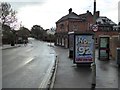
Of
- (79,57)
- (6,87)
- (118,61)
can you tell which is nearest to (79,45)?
(79,57)

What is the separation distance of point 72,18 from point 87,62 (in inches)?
1675

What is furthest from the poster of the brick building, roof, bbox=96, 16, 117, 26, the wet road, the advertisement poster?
roof, bbox=96, 16, 117, 26

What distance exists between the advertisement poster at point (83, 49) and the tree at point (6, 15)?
42.5 m

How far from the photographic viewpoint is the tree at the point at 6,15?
194 ft

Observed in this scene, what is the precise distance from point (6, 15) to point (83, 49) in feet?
143

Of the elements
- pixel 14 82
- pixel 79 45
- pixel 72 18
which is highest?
pixel 72 18

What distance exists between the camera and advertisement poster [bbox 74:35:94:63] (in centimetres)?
1905

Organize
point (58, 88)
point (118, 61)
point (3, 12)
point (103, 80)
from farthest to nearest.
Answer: point (3, 12) → point (118, 61) → point (103, 80) → point (58, 88)

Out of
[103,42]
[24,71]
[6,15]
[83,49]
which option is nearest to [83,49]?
[83,49]

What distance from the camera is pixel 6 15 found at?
59.8 metres

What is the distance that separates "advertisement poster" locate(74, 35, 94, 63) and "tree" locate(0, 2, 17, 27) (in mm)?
42475

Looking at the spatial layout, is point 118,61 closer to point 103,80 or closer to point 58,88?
point 103,80

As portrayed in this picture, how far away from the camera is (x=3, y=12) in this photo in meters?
59.2

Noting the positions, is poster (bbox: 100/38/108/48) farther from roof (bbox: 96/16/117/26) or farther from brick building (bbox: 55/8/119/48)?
roof (bbox: 96/16/117/26)
